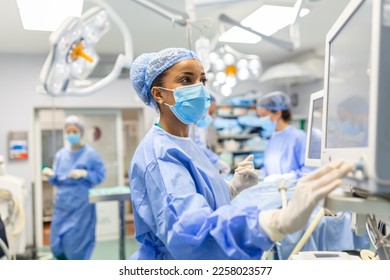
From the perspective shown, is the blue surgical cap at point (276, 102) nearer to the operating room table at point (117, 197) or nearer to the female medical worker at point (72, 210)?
the operating room table at point (117, 197)

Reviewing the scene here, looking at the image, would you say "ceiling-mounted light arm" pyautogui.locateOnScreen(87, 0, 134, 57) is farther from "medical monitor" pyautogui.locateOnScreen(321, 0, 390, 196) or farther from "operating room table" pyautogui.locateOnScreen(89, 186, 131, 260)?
"operating room table" pyautogui.locateOnScreen(89, 186, 131, 260)

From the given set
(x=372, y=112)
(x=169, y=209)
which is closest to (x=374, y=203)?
(x=372, y=112)

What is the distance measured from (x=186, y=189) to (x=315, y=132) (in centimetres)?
48

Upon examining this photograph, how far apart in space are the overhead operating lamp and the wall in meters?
0.15

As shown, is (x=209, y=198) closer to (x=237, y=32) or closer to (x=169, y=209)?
(x=169, y=209)

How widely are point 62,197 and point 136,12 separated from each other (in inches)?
72.9

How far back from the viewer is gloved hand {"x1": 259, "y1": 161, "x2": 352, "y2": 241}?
65 cm

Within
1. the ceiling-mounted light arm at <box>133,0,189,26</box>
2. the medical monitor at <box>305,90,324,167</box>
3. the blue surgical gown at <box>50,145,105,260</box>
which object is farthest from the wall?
the medical monitor at <box>305,90,324,167</box>

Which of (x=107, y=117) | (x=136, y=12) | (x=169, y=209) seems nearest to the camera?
(x=169, y=209)

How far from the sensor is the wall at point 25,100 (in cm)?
189

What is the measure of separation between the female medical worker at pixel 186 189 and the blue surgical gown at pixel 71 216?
2154 millimetres

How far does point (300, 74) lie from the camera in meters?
3.04

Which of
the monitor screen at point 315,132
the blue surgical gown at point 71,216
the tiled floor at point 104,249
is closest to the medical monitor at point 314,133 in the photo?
the monitor screen at point 315,132

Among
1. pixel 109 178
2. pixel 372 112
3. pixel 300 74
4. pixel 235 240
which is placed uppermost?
pixel 300 74
